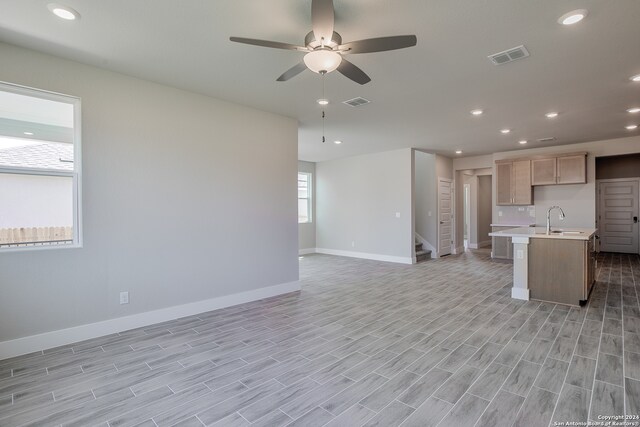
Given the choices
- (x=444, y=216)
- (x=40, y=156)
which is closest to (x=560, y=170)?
(x=444, y=216)

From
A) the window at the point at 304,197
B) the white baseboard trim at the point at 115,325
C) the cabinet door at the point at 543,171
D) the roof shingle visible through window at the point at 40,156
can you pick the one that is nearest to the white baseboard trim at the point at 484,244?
the cabinet door at the point at 543,171

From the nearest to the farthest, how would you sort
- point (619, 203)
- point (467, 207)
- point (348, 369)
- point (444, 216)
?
point (348, 369) < point (619, 203) < point (444, 216) < point (467, 207)

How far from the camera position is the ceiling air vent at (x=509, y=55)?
296 cm

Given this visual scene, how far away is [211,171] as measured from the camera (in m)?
4.20

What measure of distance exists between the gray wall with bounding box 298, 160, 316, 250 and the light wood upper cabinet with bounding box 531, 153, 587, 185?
19.2 ft

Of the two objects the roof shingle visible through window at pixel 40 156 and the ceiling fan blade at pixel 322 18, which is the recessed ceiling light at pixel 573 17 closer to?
the ceiling fan blade at pixel 322 18

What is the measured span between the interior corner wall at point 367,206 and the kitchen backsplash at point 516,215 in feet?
9.42

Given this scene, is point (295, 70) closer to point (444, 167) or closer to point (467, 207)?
point (444, 167)

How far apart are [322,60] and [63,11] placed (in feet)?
6.64

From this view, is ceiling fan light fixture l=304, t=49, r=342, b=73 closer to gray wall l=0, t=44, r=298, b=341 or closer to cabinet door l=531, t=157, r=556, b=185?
gray wall l=0, t=44, r=298, b=341

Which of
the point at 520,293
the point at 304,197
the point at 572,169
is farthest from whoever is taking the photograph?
the point at 304,197

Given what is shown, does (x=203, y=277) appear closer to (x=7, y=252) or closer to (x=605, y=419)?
(x=7, y=252)

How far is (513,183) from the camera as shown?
7906 millimetres

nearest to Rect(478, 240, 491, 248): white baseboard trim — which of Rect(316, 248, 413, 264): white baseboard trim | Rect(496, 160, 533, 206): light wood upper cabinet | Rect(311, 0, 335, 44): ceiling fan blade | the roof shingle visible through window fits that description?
Rect(496, 160, 533, 206): light wood upper cabinet
